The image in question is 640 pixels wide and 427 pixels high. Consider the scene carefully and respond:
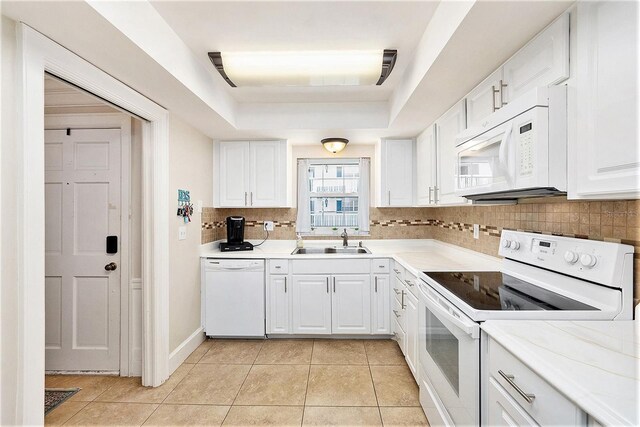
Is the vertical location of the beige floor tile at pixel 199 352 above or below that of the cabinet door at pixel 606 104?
below

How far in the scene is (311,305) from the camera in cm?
293

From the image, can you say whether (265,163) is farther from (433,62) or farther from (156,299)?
(433,62)

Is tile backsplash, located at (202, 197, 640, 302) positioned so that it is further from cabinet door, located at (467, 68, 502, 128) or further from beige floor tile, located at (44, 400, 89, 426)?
beige floor tile, located at (44, 400, 89, 426)

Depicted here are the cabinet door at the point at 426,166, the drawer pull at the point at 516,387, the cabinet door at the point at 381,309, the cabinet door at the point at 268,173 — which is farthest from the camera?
the cabinet door at the point at 268,173

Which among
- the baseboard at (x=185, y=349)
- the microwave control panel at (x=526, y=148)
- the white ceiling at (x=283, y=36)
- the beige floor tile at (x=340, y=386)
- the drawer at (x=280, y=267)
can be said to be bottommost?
the beige floor tile at (x=340, y=386)

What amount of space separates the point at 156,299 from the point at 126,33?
1.78 m

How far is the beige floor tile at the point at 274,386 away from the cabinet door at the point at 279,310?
493mm

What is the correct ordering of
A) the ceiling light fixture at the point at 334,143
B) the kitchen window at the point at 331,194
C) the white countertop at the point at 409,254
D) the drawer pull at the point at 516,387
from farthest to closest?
the kitchen window at the point at 331,194 → the ceiling light fixture at the point at 334,143 → the white countertop at the point at 409,254 → the drawer pull at the point at 516,387

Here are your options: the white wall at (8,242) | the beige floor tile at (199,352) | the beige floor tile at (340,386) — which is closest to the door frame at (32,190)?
the white wall at (8,242)

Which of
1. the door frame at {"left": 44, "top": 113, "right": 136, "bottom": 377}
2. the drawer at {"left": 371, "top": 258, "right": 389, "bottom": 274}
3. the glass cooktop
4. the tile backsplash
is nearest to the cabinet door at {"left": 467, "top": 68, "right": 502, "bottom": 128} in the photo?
the tile backsplash

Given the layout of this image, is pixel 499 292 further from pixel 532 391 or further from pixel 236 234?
pixel 236 234

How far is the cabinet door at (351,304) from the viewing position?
2898 mm

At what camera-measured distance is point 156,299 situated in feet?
7.29

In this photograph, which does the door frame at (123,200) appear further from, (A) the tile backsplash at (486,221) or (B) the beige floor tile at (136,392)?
(A) the tile backsplash at (486,221)
